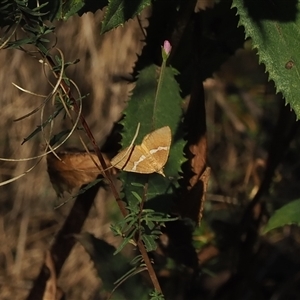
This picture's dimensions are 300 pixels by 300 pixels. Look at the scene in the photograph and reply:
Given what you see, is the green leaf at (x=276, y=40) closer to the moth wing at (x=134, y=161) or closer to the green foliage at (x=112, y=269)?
the moth wing at (x=134, y=161)

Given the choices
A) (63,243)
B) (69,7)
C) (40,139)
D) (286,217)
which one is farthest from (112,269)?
(40,139)

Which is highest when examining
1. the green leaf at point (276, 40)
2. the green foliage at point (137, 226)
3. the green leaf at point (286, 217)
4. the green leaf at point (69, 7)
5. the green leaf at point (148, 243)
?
the green leaf at point (69, 7)

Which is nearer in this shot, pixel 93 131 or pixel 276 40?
pixel 276 40

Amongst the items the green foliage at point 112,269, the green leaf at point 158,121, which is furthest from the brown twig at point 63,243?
the green leaf at point 158,121

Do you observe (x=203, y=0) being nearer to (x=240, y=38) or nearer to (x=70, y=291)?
(x=240, y=38)

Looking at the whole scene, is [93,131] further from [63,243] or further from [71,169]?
[71,169]

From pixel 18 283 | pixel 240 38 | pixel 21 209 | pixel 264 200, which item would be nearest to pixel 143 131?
pixel 240 38
